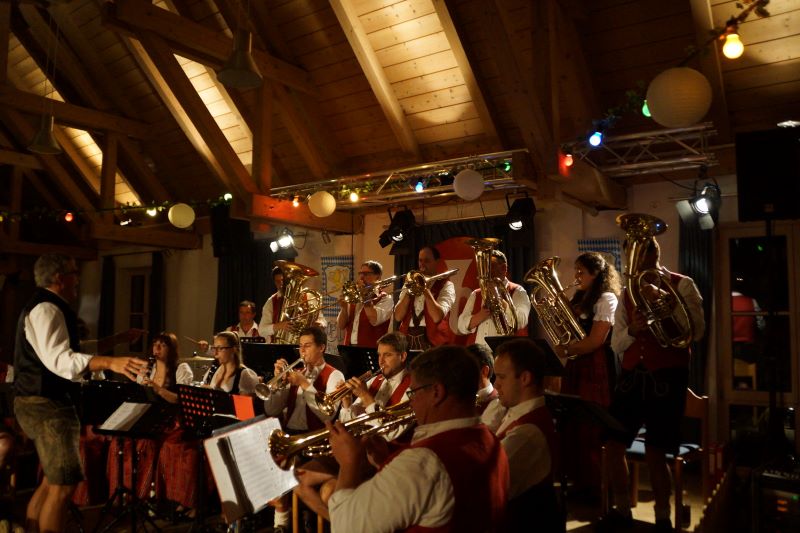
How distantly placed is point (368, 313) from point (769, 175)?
→ 3.54 meters

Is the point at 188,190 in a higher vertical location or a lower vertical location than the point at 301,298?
higher

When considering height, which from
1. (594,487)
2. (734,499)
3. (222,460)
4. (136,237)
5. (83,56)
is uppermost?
(83,56)

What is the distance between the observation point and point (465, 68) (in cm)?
687

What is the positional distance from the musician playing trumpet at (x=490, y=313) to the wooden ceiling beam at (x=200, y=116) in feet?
10.5

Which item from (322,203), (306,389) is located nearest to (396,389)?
(306,389)

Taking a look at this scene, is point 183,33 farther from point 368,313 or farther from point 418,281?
point 418,281

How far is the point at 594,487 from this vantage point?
514 centimetres

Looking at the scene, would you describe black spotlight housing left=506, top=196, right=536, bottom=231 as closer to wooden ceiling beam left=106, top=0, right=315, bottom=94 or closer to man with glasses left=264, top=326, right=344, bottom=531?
wooden ceiling beam left=106, top=0, right=315, bottom=94

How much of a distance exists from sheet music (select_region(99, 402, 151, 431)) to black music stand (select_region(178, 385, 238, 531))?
1.16 ft

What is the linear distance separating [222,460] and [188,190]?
30.1ft

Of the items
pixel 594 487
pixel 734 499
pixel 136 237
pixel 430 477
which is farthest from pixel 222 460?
pixel 136 237

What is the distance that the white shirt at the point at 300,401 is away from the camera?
457cm

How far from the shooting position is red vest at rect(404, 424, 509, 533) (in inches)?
74.8

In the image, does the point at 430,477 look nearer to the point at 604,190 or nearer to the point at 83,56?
the point at 604,190
